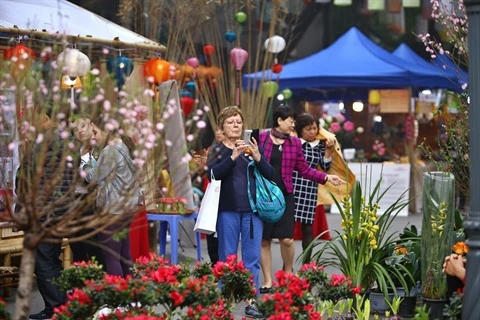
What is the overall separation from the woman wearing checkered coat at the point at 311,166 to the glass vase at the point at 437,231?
10.6ft

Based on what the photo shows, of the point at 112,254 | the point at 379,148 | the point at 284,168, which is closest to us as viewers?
the point at 112,254

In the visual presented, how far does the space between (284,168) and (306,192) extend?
3.12 ft

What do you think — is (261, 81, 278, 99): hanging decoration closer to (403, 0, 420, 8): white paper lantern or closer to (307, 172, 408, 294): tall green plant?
(307, 172, 408, 294): tall green plant

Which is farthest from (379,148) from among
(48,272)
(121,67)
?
(48,272)

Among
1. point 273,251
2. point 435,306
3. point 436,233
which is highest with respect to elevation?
point 436,233

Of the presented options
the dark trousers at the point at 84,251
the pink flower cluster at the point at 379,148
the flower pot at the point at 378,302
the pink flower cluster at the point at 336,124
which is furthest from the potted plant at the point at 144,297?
the pink flower cluster at the point at 379,148

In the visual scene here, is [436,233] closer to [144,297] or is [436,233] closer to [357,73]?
[144,297]

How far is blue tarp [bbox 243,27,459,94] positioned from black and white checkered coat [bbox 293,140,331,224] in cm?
732

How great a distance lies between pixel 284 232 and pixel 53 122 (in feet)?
17.0

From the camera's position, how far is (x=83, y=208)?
616 centimetres

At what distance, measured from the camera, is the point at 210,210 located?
32.4 ft

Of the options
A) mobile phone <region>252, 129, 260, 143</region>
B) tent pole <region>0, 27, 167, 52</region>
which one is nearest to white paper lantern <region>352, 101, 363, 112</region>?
tent pole <region>0, 27, 167, 52</region>

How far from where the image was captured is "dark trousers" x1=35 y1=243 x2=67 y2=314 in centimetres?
929

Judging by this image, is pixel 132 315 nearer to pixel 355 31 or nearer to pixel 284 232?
pixel 284 232
